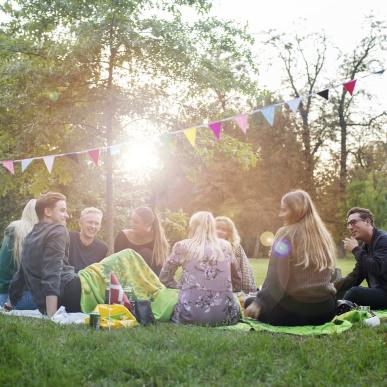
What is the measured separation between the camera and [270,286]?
5.54m

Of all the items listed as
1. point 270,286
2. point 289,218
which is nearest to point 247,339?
point 270,286

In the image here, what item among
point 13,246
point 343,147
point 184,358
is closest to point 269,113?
point 13,246

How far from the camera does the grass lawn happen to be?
3.74 m

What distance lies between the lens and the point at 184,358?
13.3 ft

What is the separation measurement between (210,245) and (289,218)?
81 cm

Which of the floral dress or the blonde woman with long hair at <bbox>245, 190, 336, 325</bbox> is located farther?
the floral dress

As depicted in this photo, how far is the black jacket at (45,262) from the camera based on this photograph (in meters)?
5.70

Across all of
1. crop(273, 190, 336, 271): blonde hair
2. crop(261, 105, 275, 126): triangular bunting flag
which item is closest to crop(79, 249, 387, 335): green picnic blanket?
crop(273, 190, 336, 271): blonde hair

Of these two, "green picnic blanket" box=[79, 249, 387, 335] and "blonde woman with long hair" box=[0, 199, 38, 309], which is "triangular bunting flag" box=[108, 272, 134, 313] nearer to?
"green picnic blanket" box=[79, 249, 387, 335]

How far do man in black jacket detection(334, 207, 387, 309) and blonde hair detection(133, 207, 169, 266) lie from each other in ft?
7.13

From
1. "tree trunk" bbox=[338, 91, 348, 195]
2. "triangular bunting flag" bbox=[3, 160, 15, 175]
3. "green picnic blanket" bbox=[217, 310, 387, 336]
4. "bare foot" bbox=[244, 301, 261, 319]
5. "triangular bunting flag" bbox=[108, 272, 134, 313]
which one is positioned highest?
"tree trunk" bbox=[338, 91, 348, 195]

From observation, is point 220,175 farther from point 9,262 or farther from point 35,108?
A: point 9,262

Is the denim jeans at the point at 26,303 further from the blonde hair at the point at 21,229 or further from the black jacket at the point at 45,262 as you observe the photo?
the blonde hair at the point at 21,229

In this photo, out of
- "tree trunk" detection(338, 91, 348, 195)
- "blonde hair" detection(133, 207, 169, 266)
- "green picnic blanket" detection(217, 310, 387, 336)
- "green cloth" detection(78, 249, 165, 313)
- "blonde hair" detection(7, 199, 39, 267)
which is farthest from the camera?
"tree trunk" detection(338, 91, 348, 195)
